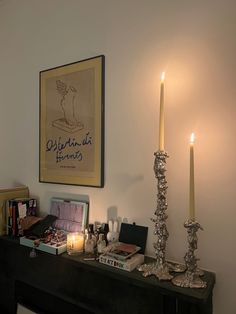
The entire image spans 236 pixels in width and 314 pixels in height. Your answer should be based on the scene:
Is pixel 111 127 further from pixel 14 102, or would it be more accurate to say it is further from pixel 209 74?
pixel 14 102

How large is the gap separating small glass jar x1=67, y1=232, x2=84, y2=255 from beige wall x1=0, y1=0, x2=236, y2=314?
17 cm

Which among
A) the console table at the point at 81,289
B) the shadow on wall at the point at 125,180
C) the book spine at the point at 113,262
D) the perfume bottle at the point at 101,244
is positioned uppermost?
the shadow on wall at the point at 125,180

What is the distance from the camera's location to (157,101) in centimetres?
108

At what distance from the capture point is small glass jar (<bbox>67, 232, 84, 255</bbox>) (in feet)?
3.65

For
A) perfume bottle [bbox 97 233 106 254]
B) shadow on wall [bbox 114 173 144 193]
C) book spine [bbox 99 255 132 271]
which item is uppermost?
shadow on wall [bbox 114 173 144 193]

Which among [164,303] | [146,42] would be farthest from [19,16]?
[164,303]

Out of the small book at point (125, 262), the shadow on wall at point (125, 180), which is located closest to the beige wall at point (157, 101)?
the shadow on wall at point (125, 180)

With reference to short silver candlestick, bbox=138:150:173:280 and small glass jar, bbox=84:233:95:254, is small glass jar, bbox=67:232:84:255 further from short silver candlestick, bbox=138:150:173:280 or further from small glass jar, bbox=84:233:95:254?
short silver candlestick, bbox=138:150:173:280

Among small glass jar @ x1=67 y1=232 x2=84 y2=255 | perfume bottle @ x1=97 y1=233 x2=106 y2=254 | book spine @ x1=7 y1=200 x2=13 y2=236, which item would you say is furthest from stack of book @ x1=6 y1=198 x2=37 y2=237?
perfume bottle @ x1=97 y1=233 x2=106 y2=254

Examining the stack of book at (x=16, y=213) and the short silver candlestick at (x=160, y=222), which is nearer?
the short silver candlestick at (x=160, y=222)

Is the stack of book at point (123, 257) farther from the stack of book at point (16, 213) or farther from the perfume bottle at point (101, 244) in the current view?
the stack of book at point (16, 213)

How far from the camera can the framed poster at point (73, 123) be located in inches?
48.4

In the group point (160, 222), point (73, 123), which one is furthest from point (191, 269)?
point (73, 123)

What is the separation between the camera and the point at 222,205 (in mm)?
943
